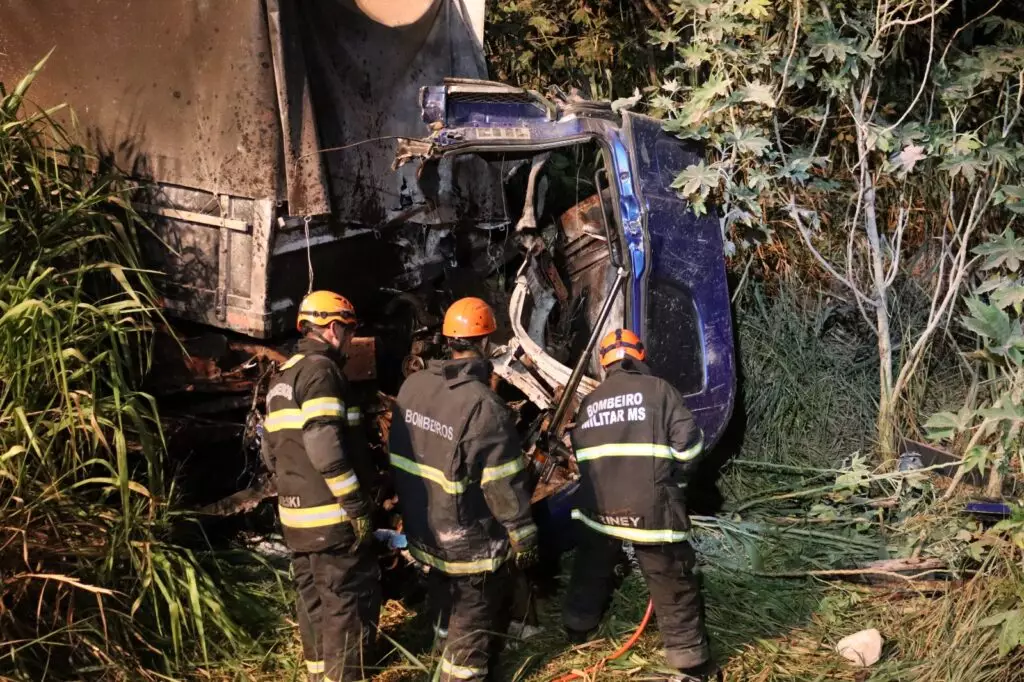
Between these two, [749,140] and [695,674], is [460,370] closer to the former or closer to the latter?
[695,674]

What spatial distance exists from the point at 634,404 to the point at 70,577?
2.52m

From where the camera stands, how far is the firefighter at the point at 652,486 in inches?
150

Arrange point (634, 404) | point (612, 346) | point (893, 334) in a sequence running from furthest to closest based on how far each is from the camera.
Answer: point (893, 334) < point (612, 346) < point (634, 404)

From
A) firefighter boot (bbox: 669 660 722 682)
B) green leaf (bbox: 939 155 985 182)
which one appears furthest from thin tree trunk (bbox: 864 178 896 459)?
firefighter boot (bbox: 669 660 722 682)

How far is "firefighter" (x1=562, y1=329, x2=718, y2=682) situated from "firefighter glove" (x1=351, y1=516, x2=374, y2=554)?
1.03m

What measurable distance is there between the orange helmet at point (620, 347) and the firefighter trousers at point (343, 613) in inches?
56.2

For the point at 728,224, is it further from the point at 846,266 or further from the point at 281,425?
the point at 281,425

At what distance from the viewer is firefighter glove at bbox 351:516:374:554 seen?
3.66 meters

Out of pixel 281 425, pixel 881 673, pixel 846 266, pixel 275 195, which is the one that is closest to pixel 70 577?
pixel 281 425

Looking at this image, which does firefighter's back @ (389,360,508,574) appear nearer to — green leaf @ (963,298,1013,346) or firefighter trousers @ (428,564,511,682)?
firefighter trousers @ (428,564,511,682)

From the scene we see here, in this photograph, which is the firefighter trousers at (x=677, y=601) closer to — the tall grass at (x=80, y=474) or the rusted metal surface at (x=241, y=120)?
the tall grass at (x=80, y=474)

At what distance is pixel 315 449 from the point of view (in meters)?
3.57

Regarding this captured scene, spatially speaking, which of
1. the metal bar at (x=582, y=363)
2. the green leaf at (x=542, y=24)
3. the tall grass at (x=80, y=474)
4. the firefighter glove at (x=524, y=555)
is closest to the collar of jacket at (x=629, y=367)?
the metal bar at (x=582, y=363)

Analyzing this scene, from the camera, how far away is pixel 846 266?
5262 mm
